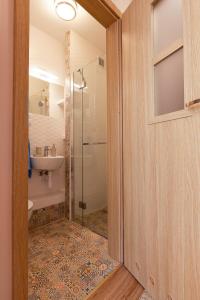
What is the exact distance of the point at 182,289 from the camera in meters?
0.80

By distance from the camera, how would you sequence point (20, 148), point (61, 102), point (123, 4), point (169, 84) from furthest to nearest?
point (61, 102)
point (123, 4)
point (169, 84)
point (20, 148)

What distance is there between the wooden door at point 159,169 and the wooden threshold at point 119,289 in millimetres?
66

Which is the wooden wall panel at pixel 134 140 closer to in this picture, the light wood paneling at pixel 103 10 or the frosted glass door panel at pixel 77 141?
the light wood paneling at pixel 103 10

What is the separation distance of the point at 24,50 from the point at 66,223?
2024 mm

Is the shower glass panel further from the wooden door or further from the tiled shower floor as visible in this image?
the wooden door

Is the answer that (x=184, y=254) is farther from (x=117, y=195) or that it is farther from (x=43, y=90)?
(x=43, y=90)

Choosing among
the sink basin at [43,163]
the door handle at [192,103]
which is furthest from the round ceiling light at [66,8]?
the door handle at [192,103]

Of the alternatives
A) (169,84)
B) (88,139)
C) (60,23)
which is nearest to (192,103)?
(169,84)

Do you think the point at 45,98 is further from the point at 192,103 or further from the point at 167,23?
the point at 192,103

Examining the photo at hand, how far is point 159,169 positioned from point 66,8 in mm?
2076

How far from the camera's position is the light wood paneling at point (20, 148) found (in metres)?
0.67

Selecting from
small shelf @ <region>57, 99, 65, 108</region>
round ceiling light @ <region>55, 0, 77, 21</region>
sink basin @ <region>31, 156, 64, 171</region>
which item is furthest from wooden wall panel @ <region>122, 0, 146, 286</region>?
small shelf @ <region>57, 99, 65, 108</region>

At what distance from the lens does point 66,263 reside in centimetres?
135

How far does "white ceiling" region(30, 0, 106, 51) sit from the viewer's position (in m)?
1.91
